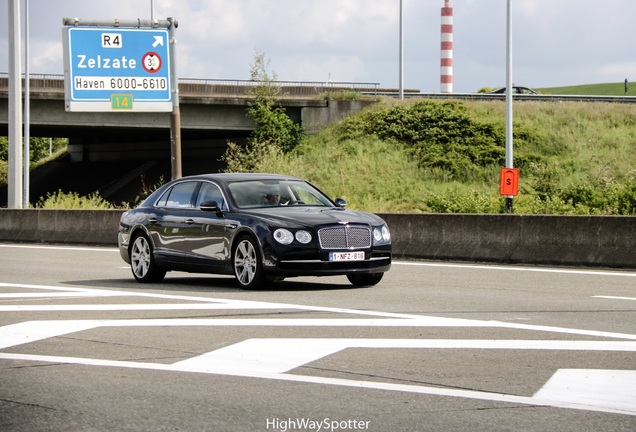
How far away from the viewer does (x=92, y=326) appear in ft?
35.4

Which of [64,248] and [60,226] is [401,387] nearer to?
[64,248]

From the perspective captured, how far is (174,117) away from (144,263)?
54.0ft

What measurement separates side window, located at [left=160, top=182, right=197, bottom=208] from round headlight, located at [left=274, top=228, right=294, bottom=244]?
219cm

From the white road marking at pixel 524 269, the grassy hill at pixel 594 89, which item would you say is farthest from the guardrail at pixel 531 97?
the grassy hill at pixel 594 89

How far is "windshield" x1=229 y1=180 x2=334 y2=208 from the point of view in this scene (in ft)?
50.4

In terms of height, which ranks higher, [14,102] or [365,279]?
[14,102]

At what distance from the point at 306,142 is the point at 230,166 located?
20.2 feet

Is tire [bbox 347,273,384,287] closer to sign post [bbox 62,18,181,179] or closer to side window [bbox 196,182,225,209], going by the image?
side window [bbox 196,182,225,209]

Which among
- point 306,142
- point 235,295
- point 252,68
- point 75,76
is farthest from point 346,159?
point 235,295


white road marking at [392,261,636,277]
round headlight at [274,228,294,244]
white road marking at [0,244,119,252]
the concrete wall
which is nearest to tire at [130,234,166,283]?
round headlight at [274,228,294,244]

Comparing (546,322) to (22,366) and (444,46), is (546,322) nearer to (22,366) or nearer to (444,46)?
(22,366)

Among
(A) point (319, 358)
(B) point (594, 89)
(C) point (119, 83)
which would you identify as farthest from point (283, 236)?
(B) point (594, 89)

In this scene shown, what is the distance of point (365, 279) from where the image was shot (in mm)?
15422

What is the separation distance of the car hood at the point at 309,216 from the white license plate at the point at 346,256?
378mm
